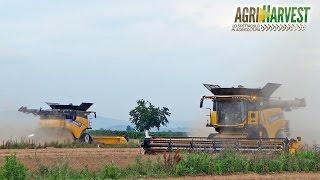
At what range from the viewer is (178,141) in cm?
2994

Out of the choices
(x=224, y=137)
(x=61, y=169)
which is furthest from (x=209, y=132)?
(x=61, y=169)

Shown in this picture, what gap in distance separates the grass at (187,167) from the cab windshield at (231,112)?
7594 millimetres

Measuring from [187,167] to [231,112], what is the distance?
40.3 feet

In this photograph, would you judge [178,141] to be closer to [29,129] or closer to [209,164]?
[209,164]

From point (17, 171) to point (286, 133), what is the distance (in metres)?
19.7

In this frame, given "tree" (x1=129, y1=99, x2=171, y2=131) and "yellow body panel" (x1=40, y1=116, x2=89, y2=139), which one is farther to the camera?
"tree" (x1=129, y1=99, x2=171, y2=131)

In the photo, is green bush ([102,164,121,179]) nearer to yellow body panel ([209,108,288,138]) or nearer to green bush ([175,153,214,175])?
green bush ([175,153,214,175])

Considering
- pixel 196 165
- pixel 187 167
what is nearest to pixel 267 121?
pixel 196 165

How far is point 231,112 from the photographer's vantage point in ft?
109

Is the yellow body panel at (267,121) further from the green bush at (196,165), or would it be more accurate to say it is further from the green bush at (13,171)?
the green bush at (13,171)

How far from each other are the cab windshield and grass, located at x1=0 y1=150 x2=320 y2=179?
7.59 m

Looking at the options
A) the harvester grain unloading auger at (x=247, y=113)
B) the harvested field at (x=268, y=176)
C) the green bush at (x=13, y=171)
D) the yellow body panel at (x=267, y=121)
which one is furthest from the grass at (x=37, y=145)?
the green bush at (x=13, y=171)

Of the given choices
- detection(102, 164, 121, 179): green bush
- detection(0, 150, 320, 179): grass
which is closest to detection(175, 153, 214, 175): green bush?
detection(0, 150, 320, 179): grass

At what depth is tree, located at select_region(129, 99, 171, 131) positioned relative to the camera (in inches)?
3019
